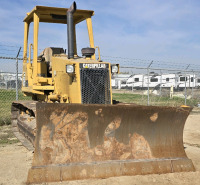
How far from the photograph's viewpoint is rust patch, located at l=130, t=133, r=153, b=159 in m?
4.71

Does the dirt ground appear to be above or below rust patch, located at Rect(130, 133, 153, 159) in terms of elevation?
below

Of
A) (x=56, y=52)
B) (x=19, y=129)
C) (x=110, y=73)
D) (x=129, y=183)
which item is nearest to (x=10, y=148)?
(x=19, y=129)

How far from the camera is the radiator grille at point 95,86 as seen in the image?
17.3 feet

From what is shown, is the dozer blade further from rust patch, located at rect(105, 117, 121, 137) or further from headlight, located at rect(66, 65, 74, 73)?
headlight, located at rect(66, 65, 74, 73)

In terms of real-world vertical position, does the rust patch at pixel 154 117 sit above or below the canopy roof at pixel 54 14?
below

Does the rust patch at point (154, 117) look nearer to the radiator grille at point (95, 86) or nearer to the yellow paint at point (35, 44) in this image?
the radiator grille at point (95, 86)

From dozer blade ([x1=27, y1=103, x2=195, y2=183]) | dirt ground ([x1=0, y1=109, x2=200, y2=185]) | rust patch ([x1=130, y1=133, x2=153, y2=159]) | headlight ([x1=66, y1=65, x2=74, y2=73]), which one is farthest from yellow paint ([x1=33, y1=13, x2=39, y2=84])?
rust patch ([x1=130, y1=133, x2=153, y2=159])

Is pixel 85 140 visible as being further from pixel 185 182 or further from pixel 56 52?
pixel 56 52

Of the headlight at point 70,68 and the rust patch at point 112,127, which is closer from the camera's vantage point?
the rust patch at point 112,127

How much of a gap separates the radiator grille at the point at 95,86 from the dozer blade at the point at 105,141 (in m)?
0.78

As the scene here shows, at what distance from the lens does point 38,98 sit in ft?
24.8

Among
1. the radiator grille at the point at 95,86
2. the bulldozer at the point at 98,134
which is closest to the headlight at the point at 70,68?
the bulldozer at the point at 98,134

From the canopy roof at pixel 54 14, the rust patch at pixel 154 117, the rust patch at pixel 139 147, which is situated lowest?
the rust patch at pixel 139 147

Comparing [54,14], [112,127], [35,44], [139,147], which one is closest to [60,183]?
[112,127]
